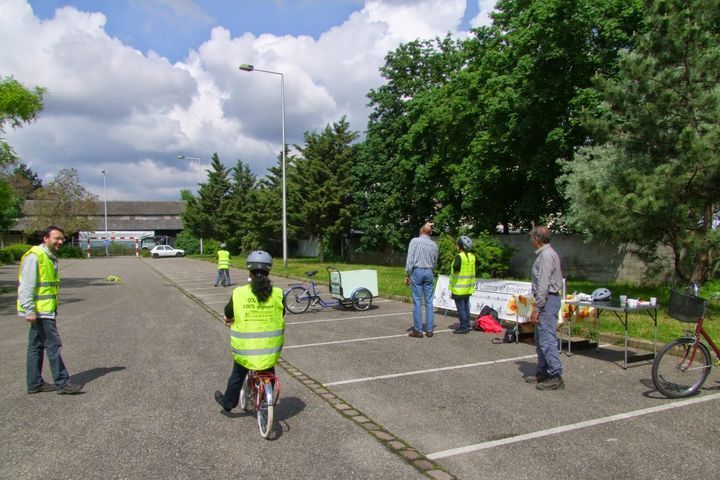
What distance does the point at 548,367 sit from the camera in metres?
6.44

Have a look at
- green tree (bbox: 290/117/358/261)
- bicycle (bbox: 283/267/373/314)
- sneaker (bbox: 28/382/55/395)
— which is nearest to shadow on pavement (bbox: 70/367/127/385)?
sneaker (bbox: 28/382/55/395)

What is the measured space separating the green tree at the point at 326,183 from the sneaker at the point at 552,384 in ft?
98.9

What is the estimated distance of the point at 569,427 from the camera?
515cm

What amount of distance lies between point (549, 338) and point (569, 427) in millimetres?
1450

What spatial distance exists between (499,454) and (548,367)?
86.3 inches

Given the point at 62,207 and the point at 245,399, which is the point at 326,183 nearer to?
the point at 245,399

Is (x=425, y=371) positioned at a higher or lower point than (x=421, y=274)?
lower

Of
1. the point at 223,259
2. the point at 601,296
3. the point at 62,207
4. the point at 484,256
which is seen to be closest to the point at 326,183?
the point at 223,259

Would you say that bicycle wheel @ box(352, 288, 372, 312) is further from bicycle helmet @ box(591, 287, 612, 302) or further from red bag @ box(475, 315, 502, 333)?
bicycle helmet @ box(591, 287, 612, 302)

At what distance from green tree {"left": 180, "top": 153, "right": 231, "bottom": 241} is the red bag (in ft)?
159

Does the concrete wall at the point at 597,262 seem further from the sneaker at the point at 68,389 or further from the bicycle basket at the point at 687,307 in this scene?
the sneaker at the point at 68,389

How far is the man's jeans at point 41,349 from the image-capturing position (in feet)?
20.8

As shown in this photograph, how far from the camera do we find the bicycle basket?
5950 mm

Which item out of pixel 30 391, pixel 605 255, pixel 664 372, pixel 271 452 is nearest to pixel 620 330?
pixel 664 372
